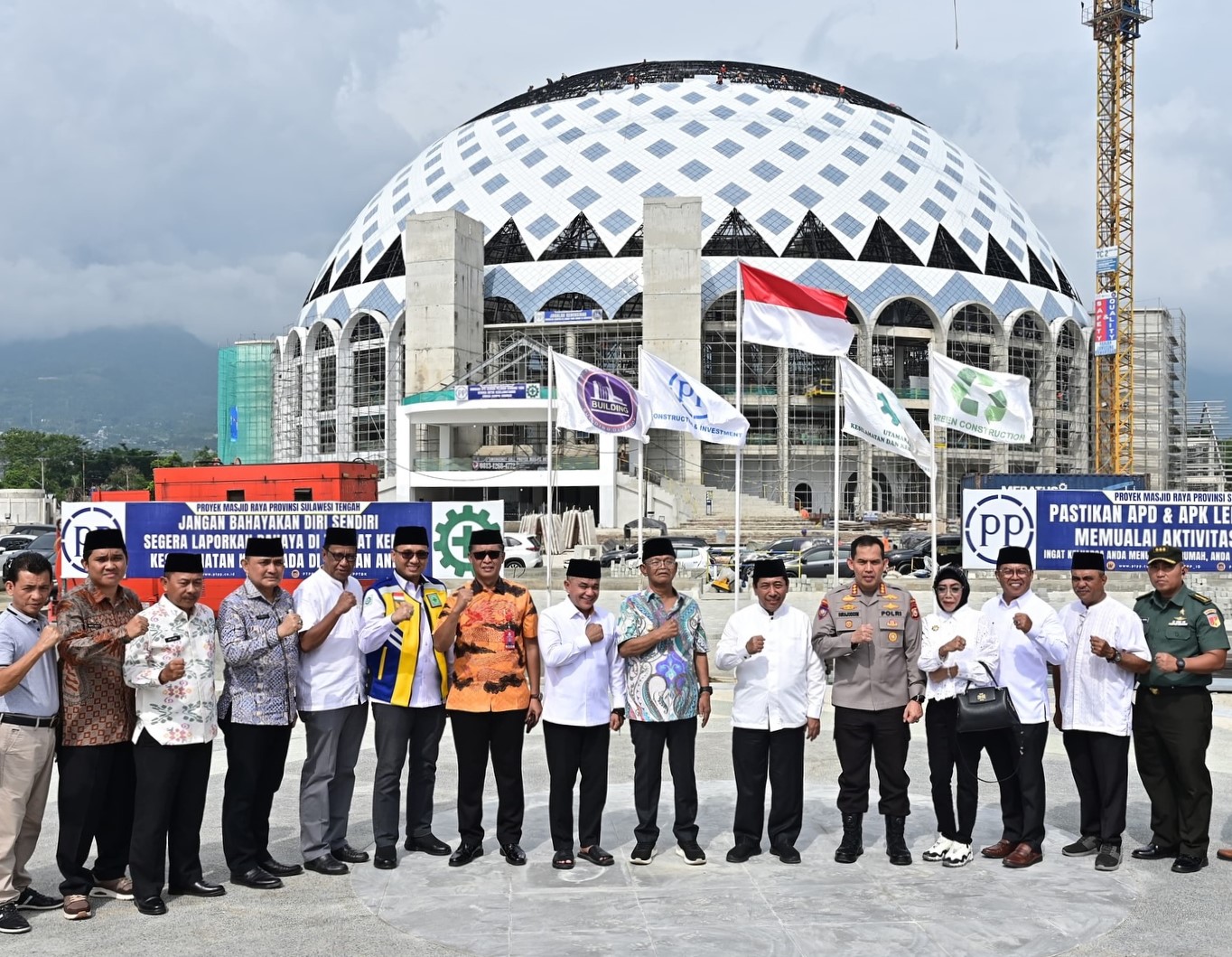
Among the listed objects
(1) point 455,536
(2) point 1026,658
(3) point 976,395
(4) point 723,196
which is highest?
(4) point 723,196

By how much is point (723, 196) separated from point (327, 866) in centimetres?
5654

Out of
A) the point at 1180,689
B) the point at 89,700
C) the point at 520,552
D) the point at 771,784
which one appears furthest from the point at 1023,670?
the point at 520,552

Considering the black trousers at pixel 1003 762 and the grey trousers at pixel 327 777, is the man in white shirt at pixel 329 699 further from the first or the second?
the black trousers at pixel 1003 762

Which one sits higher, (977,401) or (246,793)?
(977,401)

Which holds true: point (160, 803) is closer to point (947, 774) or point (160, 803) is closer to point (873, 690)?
point (873, 690)

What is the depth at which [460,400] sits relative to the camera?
50.0 m

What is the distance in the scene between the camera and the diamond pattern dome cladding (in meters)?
59.3

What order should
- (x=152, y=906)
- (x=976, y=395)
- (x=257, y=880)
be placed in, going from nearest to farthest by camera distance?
(x=152, y=906) < (x=257, y=880) < (x=976, y=395)

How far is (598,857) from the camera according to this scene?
23.1 feet

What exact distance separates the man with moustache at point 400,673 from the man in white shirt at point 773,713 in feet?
5.53

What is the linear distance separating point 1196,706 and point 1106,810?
80cm

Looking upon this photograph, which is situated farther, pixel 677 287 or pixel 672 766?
pixel 677 287

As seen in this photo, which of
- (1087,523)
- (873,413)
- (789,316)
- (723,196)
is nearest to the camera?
(1087,523)

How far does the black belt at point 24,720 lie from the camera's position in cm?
599
